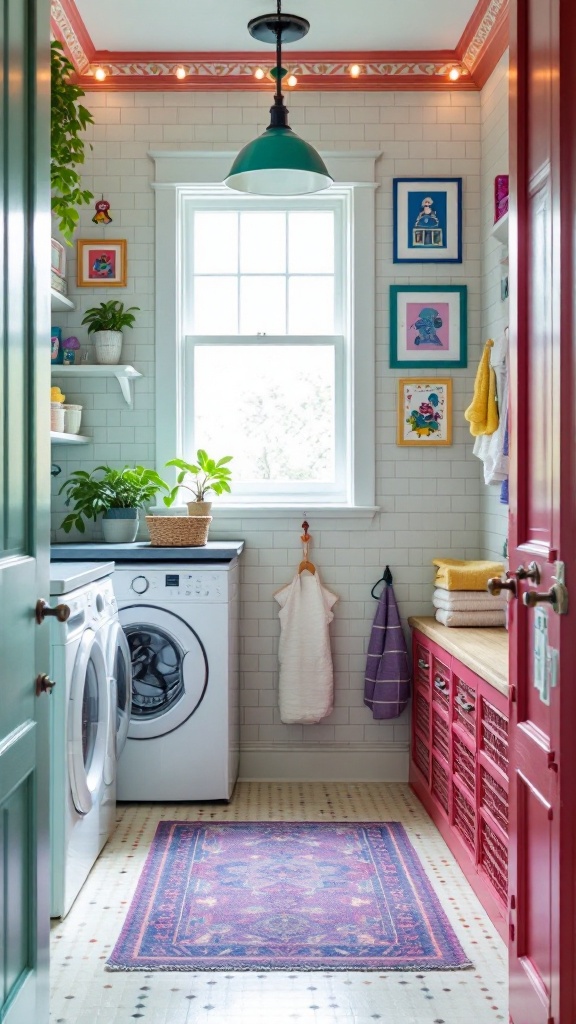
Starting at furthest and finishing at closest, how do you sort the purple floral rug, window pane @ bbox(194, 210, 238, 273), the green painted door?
window pane @ bbox(194, 210, 238, 273) < the purple floral rug < the green painted door

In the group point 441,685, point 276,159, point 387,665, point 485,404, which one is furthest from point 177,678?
point 276,159

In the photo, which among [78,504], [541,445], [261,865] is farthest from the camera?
[78,504]

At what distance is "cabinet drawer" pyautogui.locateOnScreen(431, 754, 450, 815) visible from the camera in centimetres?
349

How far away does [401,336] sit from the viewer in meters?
4.30

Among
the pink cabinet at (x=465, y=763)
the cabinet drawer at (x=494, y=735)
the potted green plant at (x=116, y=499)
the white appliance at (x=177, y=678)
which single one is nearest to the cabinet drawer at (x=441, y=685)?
the pink cabinet at (x=465, y=763)

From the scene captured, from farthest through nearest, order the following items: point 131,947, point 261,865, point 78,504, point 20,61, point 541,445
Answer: point 78,504 < point 261,865 < point 131,947 < point 541,445 < point 20,61

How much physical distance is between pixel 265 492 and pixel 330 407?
0.50 metres

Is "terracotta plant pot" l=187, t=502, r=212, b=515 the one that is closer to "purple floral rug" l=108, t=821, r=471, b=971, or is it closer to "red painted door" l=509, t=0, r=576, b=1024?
"purple floral rug" l=108, t=821, r=471, b=971

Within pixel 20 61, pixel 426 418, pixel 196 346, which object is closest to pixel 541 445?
pixel 20 61

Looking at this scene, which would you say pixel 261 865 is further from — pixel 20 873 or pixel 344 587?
pixel 20 873

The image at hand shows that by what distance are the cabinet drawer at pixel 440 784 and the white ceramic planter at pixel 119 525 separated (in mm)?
1590

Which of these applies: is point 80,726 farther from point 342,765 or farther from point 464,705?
point 342,765

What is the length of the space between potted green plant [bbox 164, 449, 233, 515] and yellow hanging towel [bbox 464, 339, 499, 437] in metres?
1.09

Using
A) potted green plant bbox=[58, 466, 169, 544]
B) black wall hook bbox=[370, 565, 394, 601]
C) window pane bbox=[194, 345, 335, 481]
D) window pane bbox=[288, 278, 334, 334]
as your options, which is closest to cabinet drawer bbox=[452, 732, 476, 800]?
black wall hook bbox=[370, 565, 394, 601]
